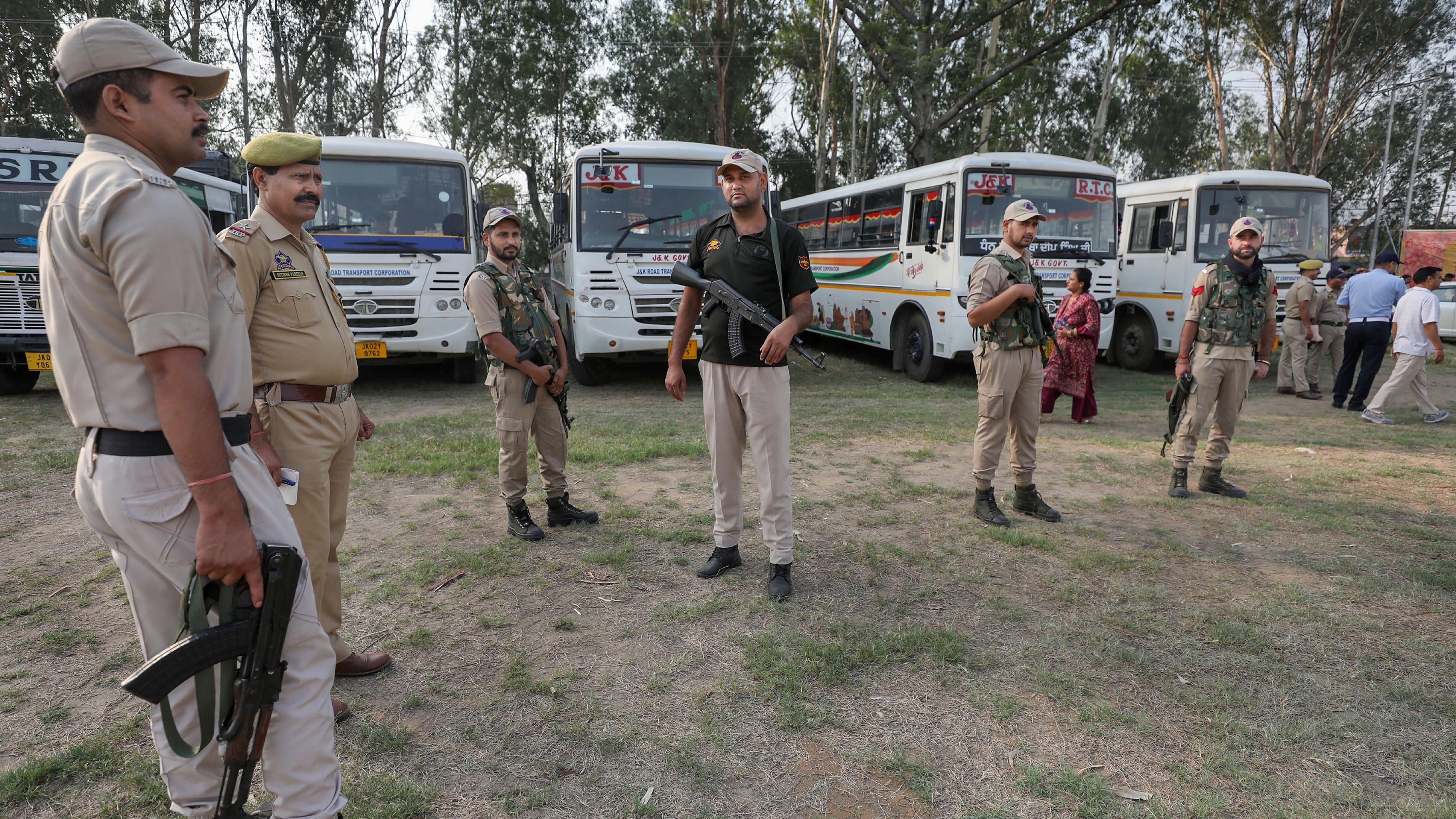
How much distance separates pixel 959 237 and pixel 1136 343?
464 cm

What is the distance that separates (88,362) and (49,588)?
3037 mm

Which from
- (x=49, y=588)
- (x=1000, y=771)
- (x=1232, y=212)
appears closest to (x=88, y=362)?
(x=1000, y=771)

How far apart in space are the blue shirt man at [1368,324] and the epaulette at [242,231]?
10486 mm

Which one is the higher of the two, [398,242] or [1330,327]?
[398,242]

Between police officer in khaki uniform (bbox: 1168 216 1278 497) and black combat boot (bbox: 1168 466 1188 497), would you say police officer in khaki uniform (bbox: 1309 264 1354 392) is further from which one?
black combat boot (bbox: 1168 466 1188 497)

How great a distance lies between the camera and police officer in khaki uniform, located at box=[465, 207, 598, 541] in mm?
4156

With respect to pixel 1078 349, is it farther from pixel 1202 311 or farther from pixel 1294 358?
pixel 1294 358

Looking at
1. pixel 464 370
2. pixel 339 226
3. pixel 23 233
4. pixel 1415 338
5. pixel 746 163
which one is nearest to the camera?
pixel 746 163

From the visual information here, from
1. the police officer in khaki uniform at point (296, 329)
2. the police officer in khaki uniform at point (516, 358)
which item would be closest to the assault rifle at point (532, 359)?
the police officer in khaki uniform at point (516, 358)

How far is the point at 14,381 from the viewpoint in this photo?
8.77m

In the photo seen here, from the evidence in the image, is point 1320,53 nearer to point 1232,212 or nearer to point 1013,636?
point 1232,212

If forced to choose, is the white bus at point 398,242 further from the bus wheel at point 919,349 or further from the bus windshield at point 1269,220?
the bus windshield at point 1269,220

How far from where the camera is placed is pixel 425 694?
112 inches

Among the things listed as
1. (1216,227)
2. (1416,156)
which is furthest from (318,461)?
(1416,156)
